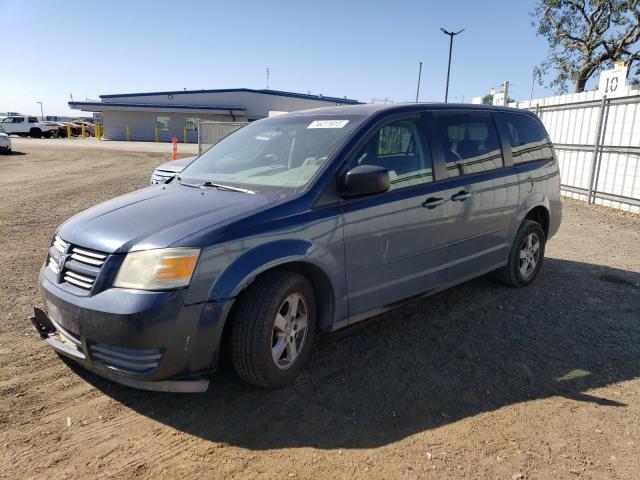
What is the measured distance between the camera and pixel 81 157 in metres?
23.0

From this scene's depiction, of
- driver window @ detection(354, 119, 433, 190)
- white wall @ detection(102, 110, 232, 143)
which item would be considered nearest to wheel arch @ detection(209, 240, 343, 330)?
driver window @ detection(354, 119, 433, 190)

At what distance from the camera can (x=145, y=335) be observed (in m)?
2.66

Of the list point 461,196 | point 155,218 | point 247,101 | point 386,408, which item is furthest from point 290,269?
point 247,101

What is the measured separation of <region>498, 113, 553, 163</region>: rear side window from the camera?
5.05 metres

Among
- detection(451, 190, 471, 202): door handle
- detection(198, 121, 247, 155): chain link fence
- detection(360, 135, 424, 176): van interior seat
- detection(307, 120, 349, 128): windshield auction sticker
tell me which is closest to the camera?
detection(360, 135, 424, 176): van interior seat

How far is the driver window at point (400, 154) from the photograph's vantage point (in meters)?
3.70

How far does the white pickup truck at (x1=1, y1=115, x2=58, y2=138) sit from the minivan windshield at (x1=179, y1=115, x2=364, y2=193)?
48805mm

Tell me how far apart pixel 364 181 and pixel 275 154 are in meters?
0.96

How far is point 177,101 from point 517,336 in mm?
46418

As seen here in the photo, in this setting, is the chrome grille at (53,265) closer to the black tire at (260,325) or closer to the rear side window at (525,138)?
Answer: the black tire at (260,325)

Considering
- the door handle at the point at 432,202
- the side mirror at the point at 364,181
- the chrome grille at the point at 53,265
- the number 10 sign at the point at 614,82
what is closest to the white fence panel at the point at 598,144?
the number 10 sign at the point at 614,82

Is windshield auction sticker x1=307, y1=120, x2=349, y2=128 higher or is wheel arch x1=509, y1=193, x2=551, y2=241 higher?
windshield auction sticker x1=307, y1=120, x2=349, y2=128

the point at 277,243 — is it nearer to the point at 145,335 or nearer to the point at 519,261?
the point at 145,335

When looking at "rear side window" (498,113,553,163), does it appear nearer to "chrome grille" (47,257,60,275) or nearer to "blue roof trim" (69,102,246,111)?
"chrome grille" (47,257,60,275)
